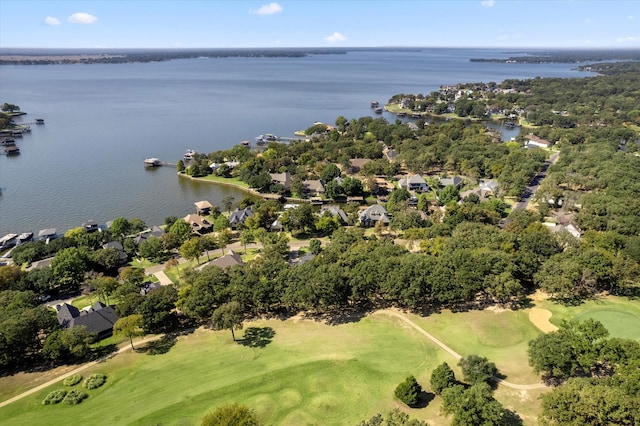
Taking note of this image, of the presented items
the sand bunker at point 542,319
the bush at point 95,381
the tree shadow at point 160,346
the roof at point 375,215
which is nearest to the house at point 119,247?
the tree shadow at point 160,346

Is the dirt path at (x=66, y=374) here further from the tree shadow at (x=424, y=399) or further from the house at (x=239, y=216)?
the house at (x=239, y=216)

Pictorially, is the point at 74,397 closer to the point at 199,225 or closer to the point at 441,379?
the point at 441,379

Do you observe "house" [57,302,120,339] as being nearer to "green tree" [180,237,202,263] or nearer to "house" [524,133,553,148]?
"green tree" [180,237,202,263]

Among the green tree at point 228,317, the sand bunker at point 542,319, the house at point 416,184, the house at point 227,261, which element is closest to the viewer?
the green tree at point 228,317

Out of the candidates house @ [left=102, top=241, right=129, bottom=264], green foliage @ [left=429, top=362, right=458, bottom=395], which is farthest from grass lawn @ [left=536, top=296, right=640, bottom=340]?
house @ [left=102, top=241, right=129, bottom=264]

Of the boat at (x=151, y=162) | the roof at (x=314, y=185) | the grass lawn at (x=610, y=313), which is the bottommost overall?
the grass lawn at (x=610, y=313)

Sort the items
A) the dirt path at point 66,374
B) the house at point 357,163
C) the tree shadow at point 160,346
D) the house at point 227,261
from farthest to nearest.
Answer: the house at point 357,163 → the house at point 227,261 → the tree shadow at point 160,346 → the dirt path at point 66,374

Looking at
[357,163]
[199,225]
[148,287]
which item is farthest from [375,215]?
[148,287]
